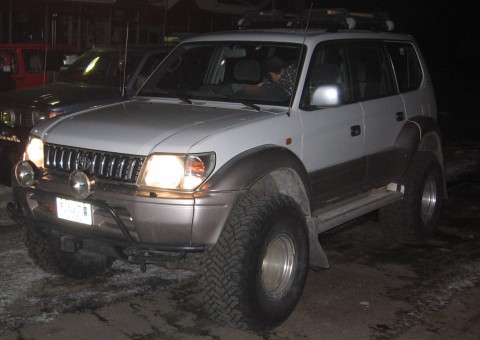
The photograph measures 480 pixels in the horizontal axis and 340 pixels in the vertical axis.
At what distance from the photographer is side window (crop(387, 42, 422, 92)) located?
6457 millimetres

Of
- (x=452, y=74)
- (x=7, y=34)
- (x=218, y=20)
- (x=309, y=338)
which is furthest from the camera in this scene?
(x=452, y=74)

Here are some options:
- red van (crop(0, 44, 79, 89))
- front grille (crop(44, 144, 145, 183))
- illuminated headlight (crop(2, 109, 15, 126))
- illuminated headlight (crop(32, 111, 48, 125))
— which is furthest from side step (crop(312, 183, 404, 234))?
red van (crop(0, 44, 79, 89))

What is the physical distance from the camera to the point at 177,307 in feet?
16.1

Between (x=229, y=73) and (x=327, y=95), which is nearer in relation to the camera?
(x=327, y=95)

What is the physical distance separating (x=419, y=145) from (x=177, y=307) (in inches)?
115

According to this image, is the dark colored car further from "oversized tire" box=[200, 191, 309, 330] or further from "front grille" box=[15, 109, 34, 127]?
"oversized tire" box=[200, 191, 309, 330]

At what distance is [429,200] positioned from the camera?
682 cm

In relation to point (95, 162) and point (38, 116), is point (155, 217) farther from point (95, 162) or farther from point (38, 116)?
point (38, 116)

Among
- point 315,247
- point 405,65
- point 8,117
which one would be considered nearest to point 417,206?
point 405,65

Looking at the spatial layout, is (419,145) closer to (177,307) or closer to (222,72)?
(222,72)

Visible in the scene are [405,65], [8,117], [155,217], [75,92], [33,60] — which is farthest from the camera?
[33,60]

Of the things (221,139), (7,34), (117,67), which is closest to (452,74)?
(7,34)

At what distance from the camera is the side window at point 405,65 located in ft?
21.2

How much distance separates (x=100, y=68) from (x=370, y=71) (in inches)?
185
